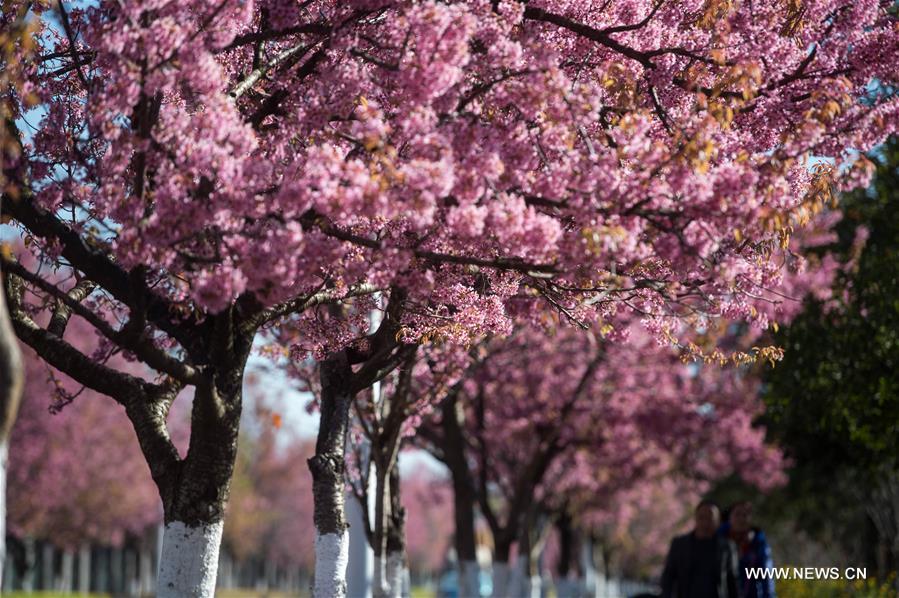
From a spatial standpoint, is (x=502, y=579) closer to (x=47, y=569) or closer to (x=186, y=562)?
(x=186, y=562)

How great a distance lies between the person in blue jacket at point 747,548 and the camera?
1245 cm

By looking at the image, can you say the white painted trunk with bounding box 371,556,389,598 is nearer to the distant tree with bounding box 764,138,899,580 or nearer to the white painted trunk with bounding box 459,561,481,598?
the white painted trunk with bounding box 459,561,481,598

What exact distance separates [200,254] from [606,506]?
33.0m

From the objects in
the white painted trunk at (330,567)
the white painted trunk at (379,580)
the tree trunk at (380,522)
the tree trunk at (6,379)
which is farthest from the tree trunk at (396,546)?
the tree trunk at (6,379)

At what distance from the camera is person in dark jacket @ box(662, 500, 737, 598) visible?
37.1 ft

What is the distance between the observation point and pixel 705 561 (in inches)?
451

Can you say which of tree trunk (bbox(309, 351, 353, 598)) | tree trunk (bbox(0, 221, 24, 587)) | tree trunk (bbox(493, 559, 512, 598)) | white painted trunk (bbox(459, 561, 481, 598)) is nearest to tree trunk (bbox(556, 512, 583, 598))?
tree trunk (bbox(493, 559, 512, 598))

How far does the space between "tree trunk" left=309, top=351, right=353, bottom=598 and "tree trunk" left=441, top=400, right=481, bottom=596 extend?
1193 centimetres

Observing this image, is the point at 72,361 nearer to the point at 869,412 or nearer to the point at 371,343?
the point at 371,343

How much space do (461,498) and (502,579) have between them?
3106 millimetres

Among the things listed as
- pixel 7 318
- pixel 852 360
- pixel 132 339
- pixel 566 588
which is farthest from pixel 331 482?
pixel 566 588

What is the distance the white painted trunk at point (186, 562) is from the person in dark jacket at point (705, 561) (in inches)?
194

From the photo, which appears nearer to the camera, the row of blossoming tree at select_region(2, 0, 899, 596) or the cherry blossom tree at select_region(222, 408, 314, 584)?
the row of blossoming tree at select_region(2, 0, 899, 596)

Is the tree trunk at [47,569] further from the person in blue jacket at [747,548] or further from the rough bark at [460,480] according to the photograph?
the person in blue jacket at [747,548]
